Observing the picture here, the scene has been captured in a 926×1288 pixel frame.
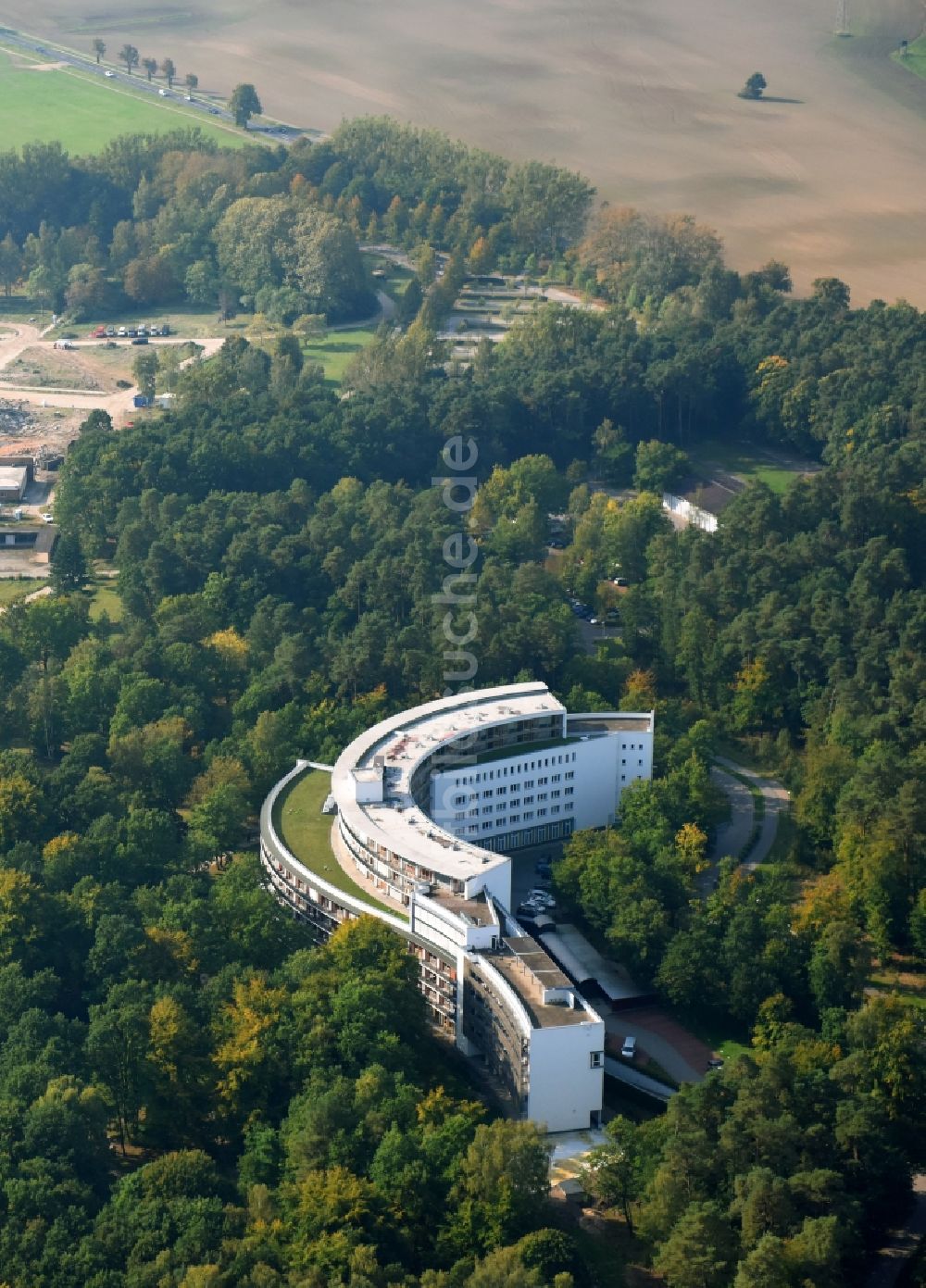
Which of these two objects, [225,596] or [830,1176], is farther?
[225,596]

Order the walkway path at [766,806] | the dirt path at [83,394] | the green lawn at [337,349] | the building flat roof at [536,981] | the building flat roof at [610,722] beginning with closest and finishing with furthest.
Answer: the building flat roof at [536,981] → the walkway path at [766,806] → the building flat roof at [610,722] → the dirt path at [83,394] → the green lawn at [337,349]

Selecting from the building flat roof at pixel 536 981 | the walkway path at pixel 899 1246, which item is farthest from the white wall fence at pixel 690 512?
the walkway path at pixel 899 1246

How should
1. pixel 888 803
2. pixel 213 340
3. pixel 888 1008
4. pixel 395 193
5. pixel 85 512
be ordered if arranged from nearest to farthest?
pixel 888 1008, pixel 888 803, pixel 85 512, pixel 213 340, pixel 395 193

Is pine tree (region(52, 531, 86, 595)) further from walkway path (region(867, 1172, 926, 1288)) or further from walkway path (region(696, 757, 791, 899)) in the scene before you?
walkway path (region(867, 1172, 926, 1288))

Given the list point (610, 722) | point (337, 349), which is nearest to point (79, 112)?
point (337, 349)

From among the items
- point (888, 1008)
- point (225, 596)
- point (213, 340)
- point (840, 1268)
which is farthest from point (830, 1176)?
point (213, 340)

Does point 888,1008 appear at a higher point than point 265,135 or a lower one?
lower

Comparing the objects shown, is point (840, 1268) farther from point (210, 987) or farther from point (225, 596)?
point (225, 596)

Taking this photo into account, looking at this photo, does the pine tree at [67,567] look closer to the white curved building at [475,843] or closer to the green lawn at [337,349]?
the white curved building at [475,843]

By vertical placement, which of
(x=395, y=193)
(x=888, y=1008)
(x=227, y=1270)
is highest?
(x=395, y=193)
